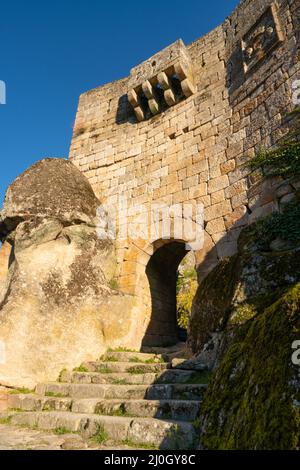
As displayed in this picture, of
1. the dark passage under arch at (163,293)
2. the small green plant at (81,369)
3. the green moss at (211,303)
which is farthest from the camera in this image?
the dark passage under arch at (163,293)

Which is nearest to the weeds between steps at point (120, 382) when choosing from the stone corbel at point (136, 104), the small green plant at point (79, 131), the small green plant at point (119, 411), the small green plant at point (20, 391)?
the small green plant at point (119, 411)

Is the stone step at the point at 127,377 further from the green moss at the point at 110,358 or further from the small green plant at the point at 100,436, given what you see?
the small green plant at the point at 100,436

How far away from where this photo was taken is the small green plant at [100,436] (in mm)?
2682

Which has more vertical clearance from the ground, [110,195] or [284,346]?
[110,195]

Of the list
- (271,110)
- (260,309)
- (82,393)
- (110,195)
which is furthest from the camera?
(110,195)

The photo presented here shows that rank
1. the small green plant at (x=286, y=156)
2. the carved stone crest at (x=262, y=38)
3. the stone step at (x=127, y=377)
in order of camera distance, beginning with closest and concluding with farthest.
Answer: the stone step at (x=127, y=377) < the small green plant at (x=286, y=156) < the carved stone crest at (x=262, y=38)

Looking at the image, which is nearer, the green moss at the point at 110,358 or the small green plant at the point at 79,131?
the green moss at the point at 110,358

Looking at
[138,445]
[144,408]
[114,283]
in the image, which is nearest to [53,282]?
[114,283]

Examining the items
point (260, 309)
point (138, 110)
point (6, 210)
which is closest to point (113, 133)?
point (138, 110)

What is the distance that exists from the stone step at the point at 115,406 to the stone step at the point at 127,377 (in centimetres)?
57

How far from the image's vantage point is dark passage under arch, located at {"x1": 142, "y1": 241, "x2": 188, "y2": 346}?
22.1 ft
